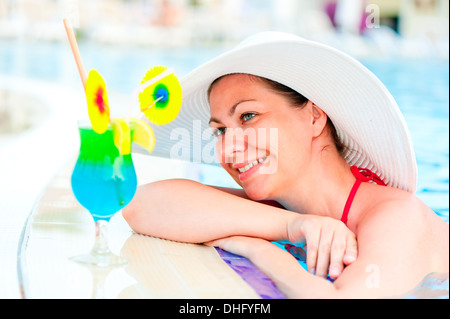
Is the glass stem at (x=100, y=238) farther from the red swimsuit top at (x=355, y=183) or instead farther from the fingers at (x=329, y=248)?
the red swimsuit top at (x=355, y=183)

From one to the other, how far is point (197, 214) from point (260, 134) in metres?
0.32

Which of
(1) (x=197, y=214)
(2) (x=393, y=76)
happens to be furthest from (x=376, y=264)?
(2) (x=393, y=76)

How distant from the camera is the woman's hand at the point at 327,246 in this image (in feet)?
5.59

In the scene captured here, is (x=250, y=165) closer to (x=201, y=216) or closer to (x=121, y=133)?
(x=201, y=216)

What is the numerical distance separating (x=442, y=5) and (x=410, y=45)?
433 centimetres

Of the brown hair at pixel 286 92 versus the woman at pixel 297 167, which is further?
the brown hair at pixel 286 92

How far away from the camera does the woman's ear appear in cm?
215

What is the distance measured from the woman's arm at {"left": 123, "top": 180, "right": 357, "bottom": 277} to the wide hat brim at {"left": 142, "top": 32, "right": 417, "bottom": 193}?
0.37m

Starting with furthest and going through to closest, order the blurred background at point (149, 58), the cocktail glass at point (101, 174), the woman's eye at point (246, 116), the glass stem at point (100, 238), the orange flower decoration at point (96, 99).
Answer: the blurred background at point (149, 58) < the woman's eye at point (246, 116) < the glass stem at point (100, 238) < the cocktail glass at point (101, 174) < the orange flower decoration at point (96, 99)

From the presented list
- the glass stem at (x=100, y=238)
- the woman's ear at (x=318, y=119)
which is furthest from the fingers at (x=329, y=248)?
the glass stem at (x=100, y=238)

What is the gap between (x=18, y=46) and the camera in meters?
14.9

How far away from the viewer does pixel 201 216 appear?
78.4 inches

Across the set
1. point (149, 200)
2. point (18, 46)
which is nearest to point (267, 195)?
point (149, 200)

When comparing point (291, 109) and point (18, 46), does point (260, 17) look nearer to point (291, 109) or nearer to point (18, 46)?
point (18, 46)
